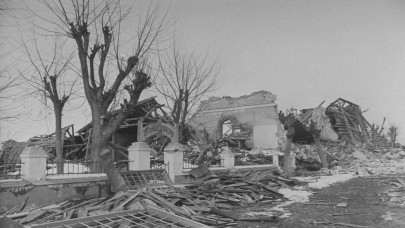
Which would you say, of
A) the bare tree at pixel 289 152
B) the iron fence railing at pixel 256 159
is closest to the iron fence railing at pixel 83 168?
the iron fence railing at pixel 256 159

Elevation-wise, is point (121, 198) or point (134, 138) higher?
point (134, 138)

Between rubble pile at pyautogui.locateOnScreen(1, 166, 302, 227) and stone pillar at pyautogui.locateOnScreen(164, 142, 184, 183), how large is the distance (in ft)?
2.44

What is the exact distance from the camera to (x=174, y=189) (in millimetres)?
11438

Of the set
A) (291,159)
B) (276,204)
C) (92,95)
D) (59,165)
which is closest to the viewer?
(276,204)

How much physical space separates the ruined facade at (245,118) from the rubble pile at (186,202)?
52.0ft

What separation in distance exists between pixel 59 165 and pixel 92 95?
3.75 meters

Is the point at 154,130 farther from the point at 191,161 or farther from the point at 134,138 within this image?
the point at 191,161

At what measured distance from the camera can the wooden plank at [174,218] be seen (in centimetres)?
727

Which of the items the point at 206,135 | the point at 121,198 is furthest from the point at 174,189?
the point at 206,135

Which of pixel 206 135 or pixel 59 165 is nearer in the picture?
pixel 59 165

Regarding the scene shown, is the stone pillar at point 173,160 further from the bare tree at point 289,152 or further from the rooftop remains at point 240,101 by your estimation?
the rooftop remains at point 240,101

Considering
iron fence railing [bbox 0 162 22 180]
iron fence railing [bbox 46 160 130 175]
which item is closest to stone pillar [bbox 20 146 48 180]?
iron fence railing [bbox 0 162 22 180]

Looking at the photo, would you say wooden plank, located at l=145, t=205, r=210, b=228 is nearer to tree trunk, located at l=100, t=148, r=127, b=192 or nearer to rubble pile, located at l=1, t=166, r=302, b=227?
rubble pile, located at l=1, t=166, r=302, b=227

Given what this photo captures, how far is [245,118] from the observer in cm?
3116
